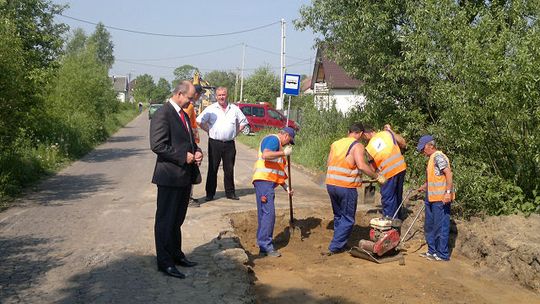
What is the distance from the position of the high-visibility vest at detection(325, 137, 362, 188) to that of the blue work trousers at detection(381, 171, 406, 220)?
0.88 metres

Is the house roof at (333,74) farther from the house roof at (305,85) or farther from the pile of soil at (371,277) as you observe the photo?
the pile of soil at (371,277)

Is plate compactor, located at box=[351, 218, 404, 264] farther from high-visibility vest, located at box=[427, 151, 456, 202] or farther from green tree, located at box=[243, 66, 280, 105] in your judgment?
green tree, located at box=[243, 66, 280, 105]

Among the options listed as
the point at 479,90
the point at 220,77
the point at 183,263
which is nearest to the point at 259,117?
the point at 479,90

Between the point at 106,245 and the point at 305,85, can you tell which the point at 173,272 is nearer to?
the point at 106,245

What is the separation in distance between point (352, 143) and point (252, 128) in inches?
857

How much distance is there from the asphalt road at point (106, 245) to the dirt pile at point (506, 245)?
3.18 meters

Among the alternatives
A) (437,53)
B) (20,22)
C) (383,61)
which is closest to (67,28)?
A: (20,22)

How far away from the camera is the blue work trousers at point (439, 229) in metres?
7.12

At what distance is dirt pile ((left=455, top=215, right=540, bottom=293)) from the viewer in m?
6.36

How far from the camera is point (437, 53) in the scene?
365 inches

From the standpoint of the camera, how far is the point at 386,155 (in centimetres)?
800

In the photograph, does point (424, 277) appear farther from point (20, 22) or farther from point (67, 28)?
point (67, 28)

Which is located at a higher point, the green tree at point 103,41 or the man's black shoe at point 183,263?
the green tree at point 103,41

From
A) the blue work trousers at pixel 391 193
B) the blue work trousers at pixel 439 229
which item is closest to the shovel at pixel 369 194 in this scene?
the blue work trousers at pixel 391 193
